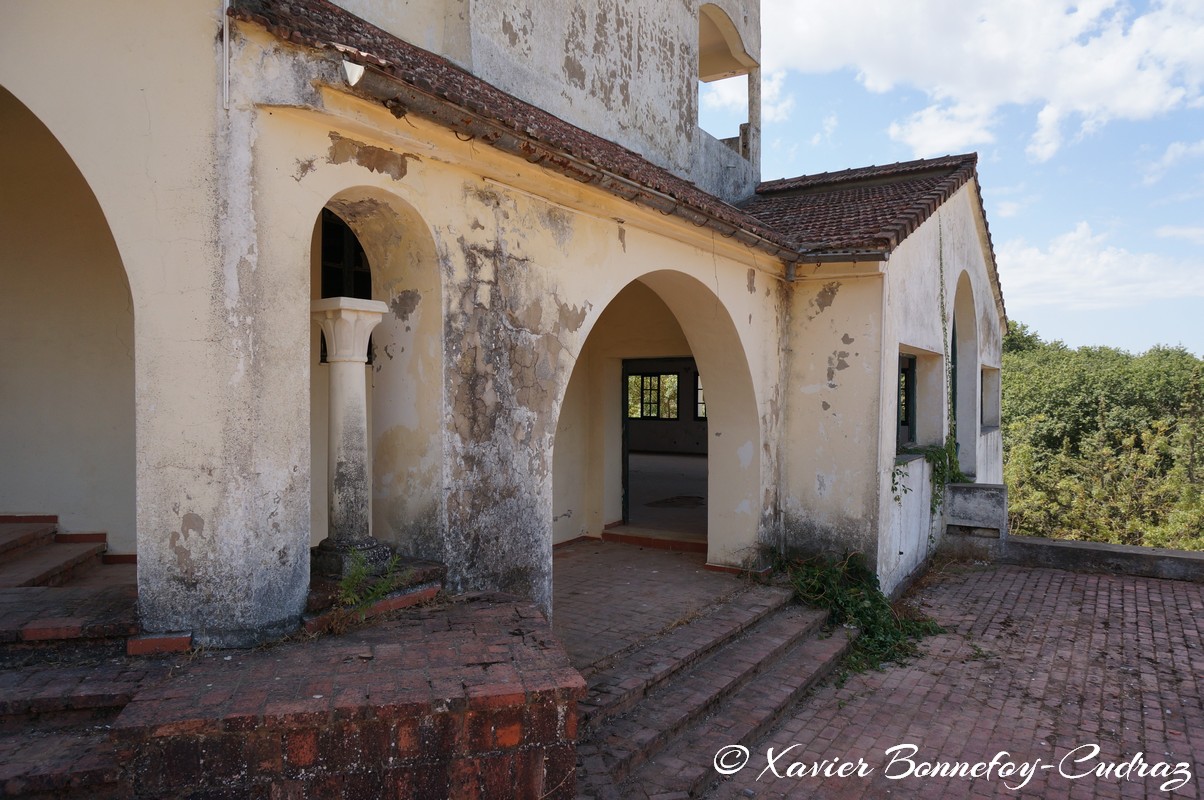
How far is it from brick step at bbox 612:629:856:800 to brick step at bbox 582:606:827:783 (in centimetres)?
6

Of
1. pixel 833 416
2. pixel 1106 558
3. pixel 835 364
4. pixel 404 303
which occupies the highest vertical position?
pixel 404 303

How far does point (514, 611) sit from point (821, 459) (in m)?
5.00

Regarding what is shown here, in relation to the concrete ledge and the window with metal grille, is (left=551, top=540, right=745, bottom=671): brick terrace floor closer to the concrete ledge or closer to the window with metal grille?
the concrete ledge

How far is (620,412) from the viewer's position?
10117 mm

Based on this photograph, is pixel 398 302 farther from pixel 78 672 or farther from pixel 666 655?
pixel 666 655

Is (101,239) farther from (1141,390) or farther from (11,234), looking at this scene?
(1141,390)

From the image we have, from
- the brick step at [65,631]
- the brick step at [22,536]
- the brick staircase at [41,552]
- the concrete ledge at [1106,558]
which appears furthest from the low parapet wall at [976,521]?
the brick step at [22,536]

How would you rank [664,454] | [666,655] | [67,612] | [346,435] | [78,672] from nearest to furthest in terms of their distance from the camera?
[78,672] < [67,612] < [346,435] < [666,655] < [664,454]

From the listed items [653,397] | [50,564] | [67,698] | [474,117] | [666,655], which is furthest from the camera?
[653,397]

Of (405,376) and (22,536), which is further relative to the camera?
(22,536)

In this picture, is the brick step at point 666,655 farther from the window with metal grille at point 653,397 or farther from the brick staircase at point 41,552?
the window with metal grille at point 653,397

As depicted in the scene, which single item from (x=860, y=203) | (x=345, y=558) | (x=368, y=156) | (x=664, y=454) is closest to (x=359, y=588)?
(x=345, y=558)

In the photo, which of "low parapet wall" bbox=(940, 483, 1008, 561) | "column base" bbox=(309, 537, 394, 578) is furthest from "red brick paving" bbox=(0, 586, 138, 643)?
"low parapet wall" bbox=(940, 483, 1008, 561)

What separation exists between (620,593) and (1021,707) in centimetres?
327
